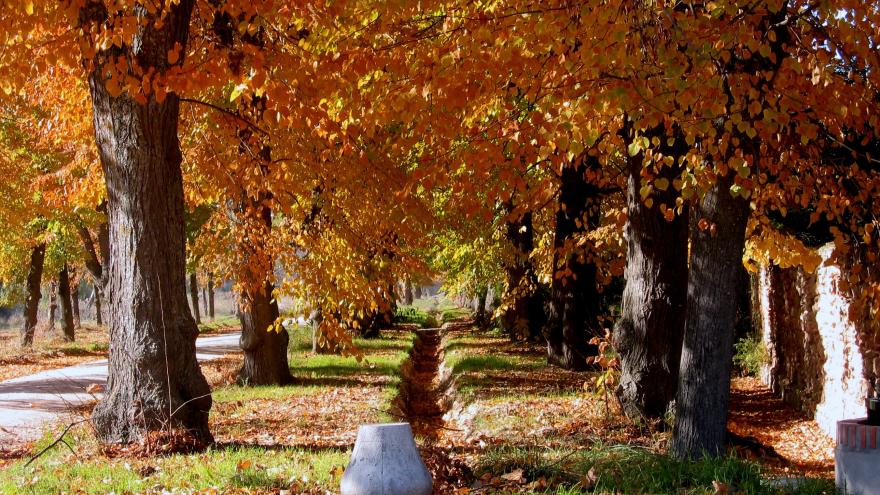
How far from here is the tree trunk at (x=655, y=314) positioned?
443 inches

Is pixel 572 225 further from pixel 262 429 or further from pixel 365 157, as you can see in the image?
pixel 262 429

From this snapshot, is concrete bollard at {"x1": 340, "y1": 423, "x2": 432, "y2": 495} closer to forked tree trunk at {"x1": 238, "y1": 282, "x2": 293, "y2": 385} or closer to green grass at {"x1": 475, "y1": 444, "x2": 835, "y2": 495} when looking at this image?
green grass at {"x1": 475, "y1": 444, "x2": 835, "y2": 495}

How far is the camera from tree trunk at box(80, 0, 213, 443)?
8.80m

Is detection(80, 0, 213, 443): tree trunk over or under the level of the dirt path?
over

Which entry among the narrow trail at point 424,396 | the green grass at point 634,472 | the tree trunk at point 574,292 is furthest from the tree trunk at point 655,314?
the tree trunk at point 574,292

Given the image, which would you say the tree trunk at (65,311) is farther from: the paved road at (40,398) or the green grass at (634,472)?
the green grass at (634,472)

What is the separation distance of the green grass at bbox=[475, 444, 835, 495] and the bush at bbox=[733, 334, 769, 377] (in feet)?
37.1

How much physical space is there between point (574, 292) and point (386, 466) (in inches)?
530

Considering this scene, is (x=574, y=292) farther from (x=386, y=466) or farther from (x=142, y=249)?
(x=386, y=466)

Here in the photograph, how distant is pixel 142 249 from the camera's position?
8914 mm

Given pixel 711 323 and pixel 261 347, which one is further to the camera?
pixel 261 347

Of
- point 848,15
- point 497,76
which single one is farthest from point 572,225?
point 848,15

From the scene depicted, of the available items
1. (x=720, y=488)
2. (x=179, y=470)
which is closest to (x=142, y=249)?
(x=179, y=470)

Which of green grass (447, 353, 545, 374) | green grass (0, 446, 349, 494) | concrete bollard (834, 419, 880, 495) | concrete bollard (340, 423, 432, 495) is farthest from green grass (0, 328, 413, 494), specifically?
green grass (447, 353, 545, 374)
